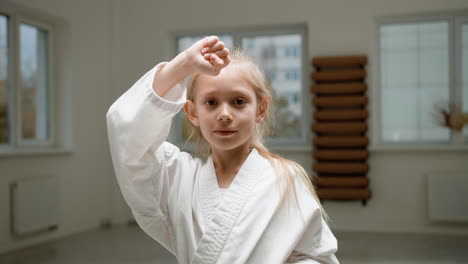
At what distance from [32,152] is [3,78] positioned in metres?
0.69

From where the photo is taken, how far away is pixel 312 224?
0.84 m

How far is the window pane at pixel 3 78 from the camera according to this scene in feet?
12.5

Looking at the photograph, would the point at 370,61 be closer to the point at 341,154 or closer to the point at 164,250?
the point at 341,154

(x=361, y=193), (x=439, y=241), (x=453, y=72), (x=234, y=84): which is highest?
(x=453, y=72)

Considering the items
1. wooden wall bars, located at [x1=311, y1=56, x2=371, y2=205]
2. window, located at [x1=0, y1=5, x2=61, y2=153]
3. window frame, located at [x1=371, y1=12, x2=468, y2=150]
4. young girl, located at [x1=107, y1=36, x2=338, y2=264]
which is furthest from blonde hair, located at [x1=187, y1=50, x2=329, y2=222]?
window frame, located at [x1=371, y1=12, x2=468, y2=150]

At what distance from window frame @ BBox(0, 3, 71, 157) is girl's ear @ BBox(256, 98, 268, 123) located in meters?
3.19

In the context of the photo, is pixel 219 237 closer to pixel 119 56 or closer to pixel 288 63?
pixel 288 63

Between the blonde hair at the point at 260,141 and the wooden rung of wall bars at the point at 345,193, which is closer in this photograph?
the blonde hair at the point at 260,141

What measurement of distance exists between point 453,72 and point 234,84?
421 centimetres

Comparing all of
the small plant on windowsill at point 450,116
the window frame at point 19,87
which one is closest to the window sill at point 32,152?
the window frame at point 19,87

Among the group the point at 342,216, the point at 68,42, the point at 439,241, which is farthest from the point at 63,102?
the point at 439,241

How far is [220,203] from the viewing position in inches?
32.8

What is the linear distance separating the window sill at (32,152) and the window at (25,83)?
5 cm

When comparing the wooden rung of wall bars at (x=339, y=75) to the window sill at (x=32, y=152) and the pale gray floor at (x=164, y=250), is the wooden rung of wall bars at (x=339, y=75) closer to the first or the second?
the pale gray floor at (x=164, y=250)
